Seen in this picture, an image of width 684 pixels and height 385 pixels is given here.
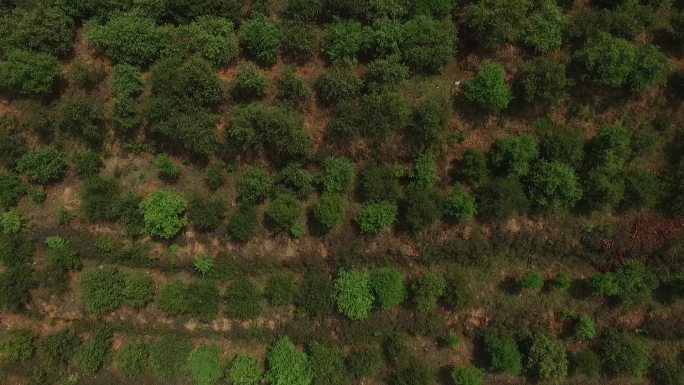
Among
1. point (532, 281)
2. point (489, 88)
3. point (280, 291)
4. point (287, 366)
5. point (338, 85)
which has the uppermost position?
point (489, 88)

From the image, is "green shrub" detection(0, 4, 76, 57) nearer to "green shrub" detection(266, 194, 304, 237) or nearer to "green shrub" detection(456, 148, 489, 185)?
"green shrub" detection(266, 194, 304, 237)

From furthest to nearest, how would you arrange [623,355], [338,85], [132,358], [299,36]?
1. [132,358]
2. [299,36]
3. [338,85]
4. [623,355]

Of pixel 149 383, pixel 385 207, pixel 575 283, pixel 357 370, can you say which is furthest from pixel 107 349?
pixel 575 283

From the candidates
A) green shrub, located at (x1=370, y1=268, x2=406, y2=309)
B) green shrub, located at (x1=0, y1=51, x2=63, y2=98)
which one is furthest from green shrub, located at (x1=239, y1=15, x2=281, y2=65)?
green shrub, located at (x1=370, y1=268, x2=406, y2=309)

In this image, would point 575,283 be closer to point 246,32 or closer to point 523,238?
point 523,238

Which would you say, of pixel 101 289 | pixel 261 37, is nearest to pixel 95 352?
pixel 101 289

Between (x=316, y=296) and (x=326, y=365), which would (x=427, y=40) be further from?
(x=326, y=365)
